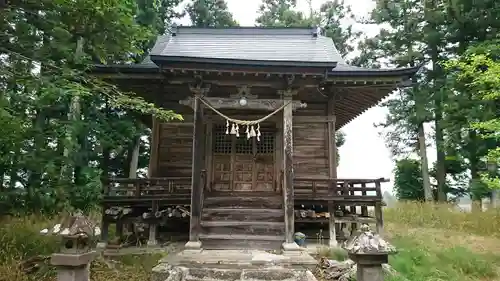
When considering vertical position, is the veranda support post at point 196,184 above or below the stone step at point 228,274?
above

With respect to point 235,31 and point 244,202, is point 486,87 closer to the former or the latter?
point 244,202

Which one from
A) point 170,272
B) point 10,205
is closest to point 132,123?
point 10,205

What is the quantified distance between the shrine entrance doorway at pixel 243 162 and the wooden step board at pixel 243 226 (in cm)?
96

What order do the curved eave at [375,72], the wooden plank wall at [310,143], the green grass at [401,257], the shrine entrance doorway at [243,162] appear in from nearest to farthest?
the green grass at [401,257], the curved eave at [375,72], the shrine entrance doorway at [243,162], the wooden plank wall at [310,143]

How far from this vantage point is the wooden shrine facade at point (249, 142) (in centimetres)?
827

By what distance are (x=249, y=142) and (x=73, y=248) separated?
7036 mm

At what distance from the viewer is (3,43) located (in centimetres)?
606

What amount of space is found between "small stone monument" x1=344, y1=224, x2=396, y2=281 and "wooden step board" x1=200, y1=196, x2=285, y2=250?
4.72 metres

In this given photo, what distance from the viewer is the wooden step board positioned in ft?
27.9

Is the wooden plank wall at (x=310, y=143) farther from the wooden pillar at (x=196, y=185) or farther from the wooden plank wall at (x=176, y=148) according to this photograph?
the wooden pillar at (x=196, y=185)

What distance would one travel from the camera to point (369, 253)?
379cm

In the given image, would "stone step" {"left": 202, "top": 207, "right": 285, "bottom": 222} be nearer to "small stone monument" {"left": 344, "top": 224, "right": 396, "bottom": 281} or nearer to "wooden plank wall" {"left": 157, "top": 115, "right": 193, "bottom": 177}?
"wooden plank wall" {"left": 157, "top": 115, "right": 193, "bottom": 177}

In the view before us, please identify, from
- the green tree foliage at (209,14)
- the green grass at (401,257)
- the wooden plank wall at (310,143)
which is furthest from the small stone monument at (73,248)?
the green tree foliage at (209,14)

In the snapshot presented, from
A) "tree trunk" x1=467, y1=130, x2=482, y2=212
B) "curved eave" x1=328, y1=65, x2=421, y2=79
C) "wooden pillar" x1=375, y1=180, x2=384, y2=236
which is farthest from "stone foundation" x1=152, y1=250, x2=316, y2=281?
"tree trunk" x1=467, y1=130, x2=482, y2=212
